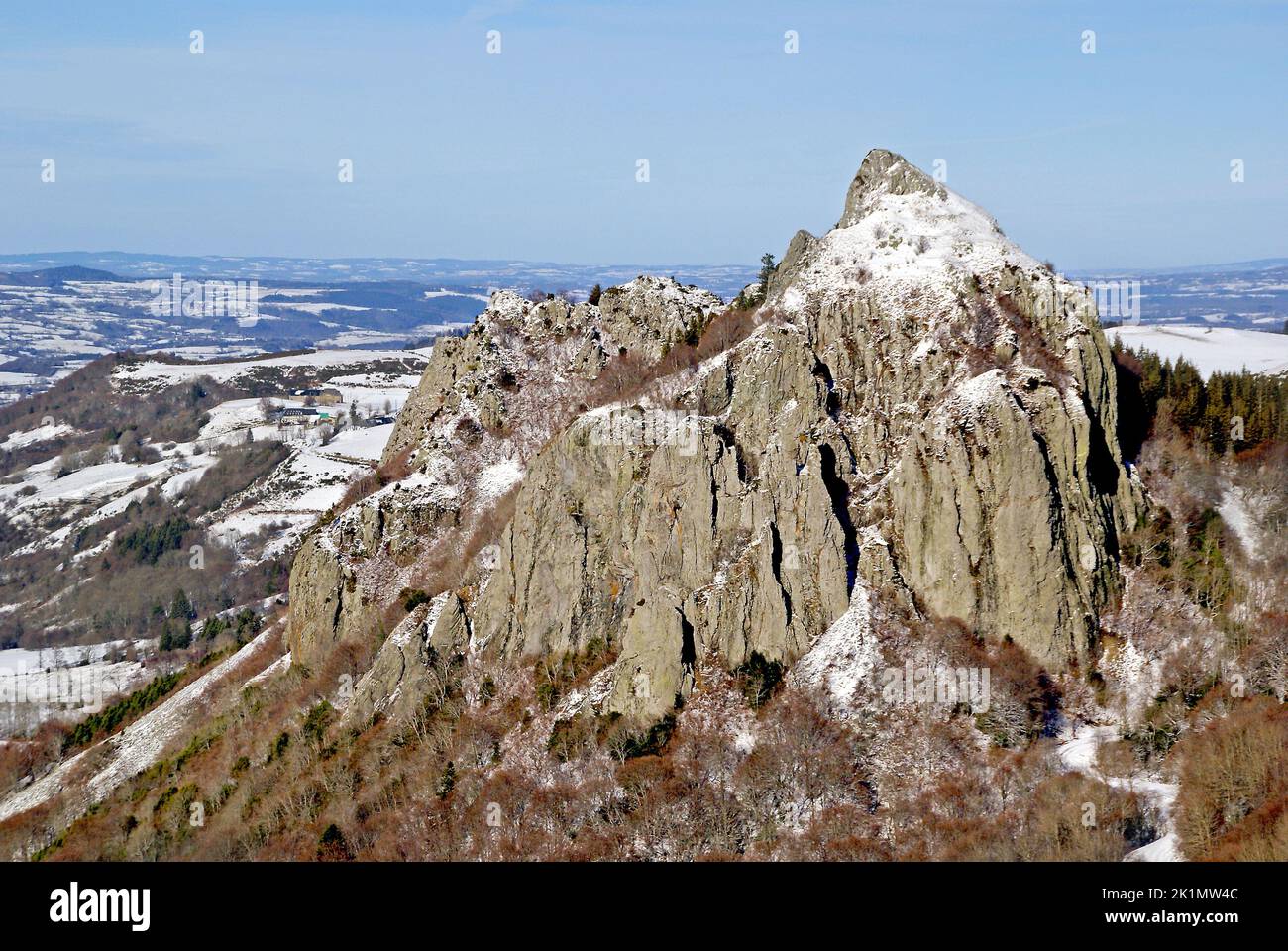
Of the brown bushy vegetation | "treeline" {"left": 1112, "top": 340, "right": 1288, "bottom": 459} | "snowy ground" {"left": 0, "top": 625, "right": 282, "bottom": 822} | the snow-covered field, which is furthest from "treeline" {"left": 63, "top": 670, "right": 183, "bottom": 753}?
the brown bushy vegetation

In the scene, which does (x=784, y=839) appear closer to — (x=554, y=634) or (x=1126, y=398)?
(x=554, y=634)

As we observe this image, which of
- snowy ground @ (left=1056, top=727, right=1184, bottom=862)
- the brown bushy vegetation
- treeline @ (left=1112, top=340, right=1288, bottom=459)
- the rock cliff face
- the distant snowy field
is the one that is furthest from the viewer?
the distant snowy field

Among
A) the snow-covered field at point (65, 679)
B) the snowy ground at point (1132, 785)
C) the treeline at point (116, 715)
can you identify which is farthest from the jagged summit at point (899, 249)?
the snow-covered field at point (65, 679)

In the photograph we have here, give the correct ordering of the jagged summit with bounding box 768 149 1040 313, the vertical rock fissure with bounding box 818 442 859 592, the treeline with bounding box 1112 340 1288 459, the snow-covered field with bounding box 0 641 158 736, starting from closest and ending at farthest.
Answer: the vertical rock fissure with bounding box 818 442 859 592 → the treeline with bounding box 1112 340 1288 459 → the jagged summit with bounding box 768 149 1040 313 → the snow-covered field with bounding box 0 641 158 736

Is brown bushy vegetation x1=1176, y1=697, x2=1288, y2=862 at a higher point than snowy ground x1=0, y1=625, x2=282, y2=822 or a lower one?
higher

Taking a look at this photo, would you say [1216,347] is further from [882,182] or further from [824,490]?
[824,490]

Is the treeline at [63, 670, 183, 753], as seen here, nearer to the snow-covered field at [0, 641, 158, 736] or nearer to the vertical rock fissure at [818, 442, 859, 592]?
the snow-covered field at [0, 641, 158, 736]

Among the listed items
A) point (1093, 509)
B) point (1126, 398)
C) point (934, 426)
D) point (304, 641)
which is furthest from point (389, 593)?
point (1126, 398)
